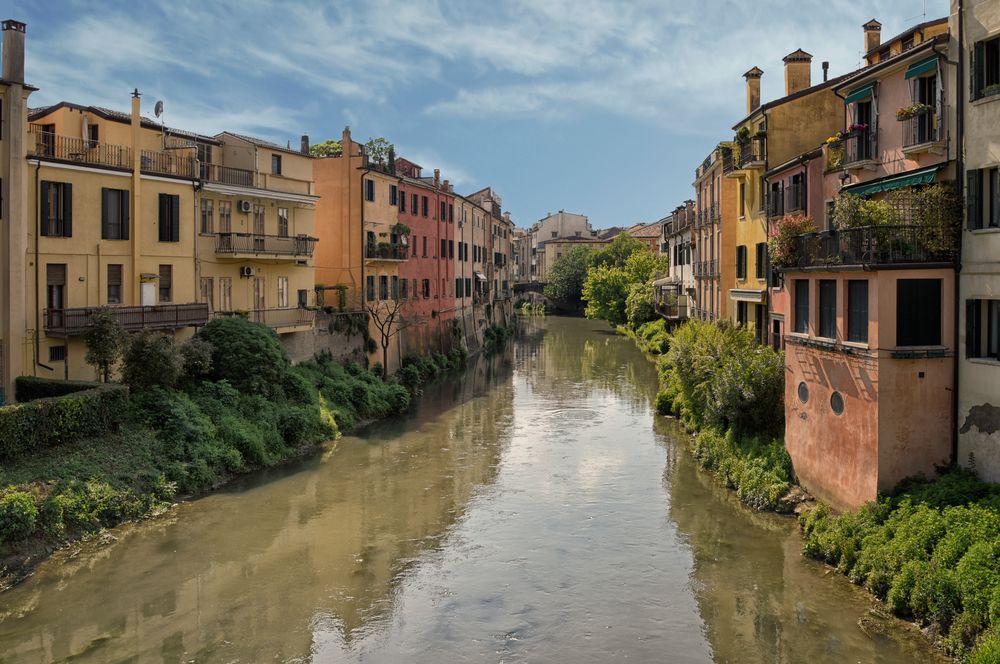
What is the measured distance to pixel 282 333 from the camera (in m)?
36.7

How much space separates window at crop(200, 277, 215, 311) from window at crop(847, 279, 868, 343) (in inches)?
950

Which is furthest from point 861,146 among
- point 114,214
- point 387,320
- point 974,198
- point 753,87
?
point 387,320

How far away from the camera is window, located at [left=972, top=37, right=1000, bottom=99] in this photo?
17.0 meters

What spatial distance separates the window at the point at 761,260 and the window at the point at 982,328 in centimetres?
1473

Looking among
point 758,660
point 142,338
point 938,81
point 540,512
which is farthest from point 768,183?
point 142,338

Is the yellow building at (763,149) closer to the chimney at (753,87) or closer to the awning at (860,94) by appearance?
the chimney at (753,87)

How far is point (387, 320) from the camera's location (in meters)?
47.3

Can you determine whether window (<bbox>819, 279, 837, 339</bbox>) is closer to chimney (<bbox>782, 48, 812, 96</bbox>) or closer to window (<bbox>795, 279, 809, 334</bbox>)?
window (<bbox>795, 279, 809, 334</bbox>)

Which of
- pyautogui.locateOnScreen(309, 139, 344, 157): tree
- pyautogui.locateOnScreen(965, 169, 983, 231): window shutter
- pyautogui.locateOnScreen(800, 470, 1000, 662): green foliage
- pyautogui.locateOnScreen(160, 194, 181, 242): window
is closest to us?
pyautogui.locateOnScreen(800, 470, 1000, 662): green foliage

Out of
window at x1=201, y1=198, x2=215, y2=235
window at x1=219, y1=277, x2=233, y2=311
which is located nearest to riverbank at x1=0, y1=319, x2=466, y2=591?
window at x1=219, y1=277, x2=233, y2=311

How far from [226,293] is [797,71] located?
25.4m

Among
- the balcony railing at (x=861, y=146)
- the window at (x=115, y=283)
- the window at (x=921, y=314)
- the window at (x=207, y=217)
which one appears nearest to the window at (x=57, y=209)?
the window at (x=115, y=283)

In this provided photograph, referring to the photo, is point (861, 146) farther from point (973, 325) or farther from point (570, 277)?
point (570, 277)

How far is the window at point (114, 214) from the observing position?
28531 millimetres
